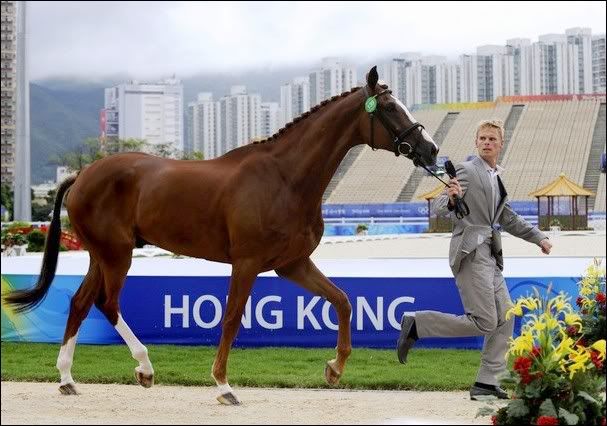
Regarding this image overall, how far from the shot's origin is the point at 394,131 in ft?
17.6

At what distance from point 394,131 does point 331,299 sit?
1.12 metres

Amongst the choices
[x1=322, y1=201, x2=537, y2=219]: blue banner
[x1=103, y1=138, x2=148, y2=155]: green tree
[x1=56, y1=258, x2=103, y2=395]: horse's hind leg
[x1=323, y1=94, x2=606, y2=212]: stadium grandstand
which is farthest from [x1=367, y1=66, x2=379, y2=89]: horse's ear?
[x1=103, y1=138, x2=148, y2=155]: green tree

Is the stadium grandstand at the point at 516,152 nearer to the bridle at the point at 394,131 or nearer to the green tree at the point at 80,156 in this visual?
the green tree at the point at 80,156

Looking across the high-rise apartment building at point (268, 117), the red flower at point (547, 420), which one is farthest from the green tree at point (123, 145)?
the red flower at point (547, 420)

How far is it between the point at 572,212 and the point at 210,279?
32.4 m

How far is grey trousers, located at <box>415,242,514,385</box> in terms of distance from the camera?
220 inches

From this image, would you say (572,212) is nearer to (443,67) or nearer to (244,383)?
(244,383)

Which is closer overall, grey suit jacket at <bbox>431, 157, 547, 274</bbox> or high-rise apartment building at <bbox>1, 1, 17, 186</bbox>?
grey suit jacket at <bbox>431, 157, 547, 274</bbox>

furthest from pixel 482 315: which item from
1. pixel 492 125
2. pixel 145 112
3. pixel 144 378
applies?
pixel 145 112

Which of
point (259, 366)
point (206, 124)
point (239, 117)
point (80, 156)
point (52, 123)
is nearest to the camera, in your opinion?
point (259, 366)

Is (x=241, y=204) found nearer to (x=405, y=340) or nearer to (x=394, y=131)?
(x=394, y=131)

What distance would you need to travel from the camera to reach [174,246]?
5668 mm

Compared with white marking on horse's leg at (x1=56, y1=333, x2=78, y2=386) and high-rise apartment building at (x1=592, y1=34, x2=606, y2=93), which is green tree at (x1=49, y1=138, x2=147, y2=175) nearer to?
white marking on horse's leg at (x1=56, y1=333, x2=78, y2=386)

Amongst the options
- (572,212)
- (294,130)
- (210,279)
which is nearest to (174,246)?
(294,130)
